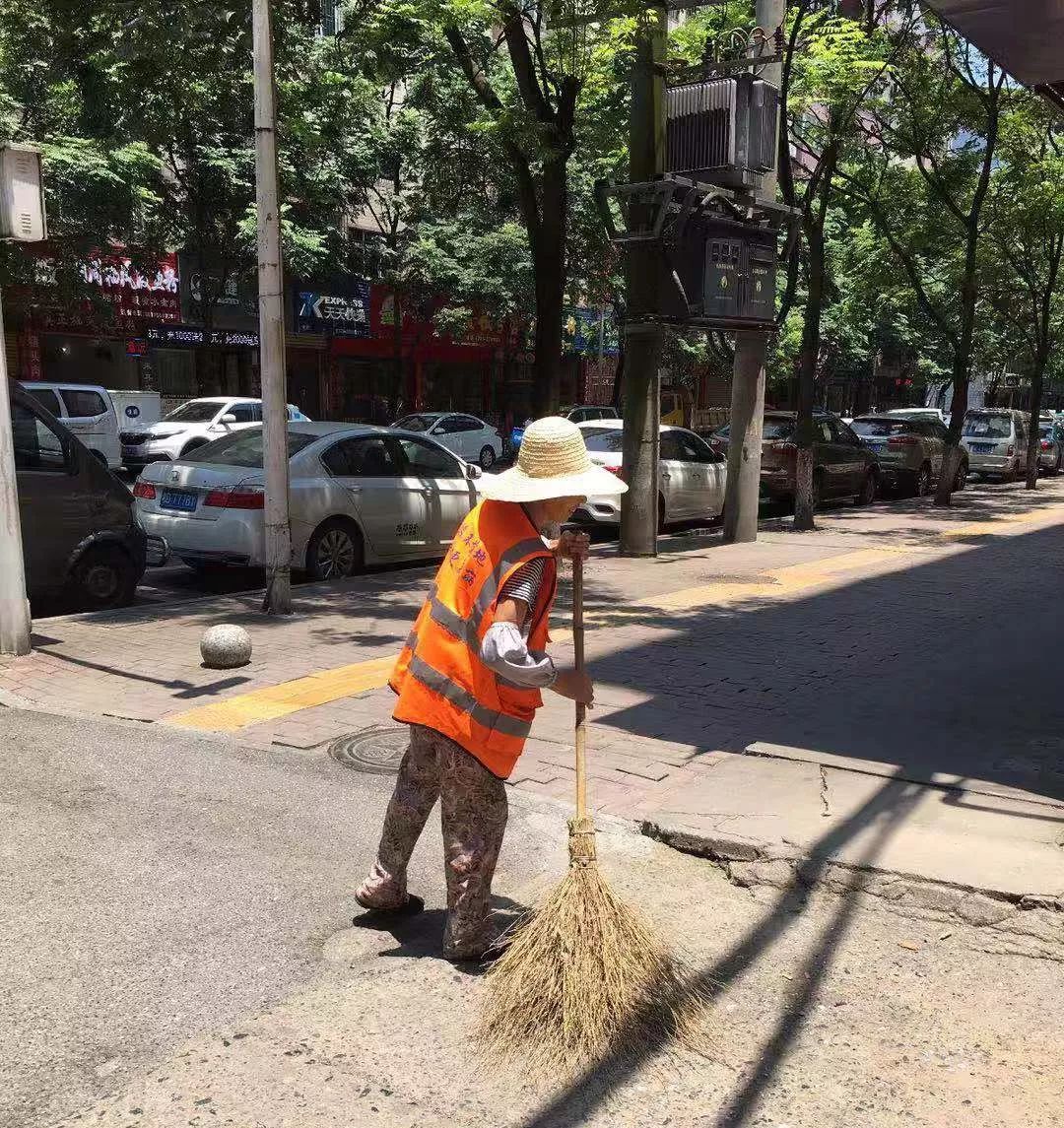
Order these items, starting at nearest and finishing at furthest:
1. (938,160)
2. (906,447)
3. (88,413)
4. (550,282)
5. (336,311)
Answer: (550,282)
(88,413)
(938,160)
(906,447)
(336,311)

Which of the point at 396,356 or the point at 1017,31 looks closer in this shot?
the point at 1017,31

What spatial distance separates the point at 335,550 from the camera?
10.5 meters

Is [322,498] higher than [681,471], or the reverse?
[322,498]

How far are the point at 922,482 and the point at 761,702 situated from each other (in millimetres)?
17315

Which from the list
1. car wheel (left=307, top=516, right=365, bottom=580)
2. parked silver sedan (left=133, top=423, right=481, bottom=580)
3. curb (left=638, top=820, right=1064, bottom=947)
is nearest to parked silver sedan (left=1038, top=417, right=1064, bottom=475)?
parked silver sedan (left=133, top=423, right=481, bottom=580)

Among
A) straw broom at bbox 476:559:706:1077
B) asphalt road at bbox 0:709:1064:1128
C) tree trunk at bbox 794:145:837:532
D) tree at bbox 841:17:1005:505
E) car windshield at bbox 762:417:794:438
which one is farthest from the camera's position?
tree at bbox 841:17:1005:505

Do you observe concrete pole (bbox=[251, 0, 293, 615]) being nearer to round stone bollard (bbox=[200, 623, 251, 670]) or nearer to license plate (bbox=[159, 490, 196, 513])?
license plate (bbox=[159, 490, 196, 513])

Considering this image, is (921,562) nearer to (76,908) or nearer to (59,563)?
(59,563)

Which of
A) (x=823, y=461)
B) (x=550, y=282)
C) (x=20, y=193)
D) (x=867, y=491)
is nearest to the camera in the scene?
(x=20, y=193)

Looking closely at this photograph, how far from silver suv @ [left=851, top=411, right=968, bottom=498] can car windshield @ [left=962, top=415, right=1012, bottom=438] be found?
483 cm

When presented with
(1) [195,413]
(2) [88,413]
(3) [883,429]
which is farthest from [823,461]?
(2) [88,413]

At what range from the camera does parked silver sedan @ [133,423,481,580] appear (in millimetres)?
9789

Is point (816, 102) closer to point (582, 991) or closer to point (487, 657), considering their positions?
point (487, 657)

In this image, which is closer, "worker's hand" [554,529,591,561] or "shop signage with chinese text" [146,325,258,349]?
"worker's hand" [554,529,591,561]
